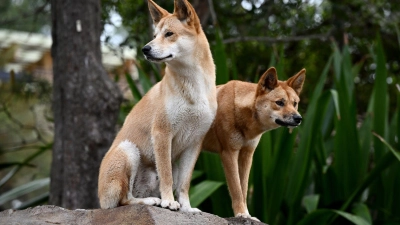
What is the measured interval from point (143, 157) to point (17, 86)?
16.3 ft

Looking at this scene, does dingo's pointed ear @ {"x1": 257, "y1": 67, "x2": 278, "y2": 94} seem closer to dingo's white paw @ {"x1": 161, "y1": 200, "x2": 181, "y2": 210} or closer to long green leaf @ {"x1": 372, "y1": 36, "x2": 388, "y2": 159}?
dingo's white paw @ {"x1": 161, "y1": 200, "x2": 181, "y2": 210}

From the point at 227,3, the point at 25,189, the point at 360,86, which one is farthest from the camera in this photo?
the point at 360,86

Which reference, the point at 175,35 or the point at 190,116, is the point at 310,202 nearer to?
the point at 190,116

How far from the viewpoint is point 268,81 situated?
484 cm

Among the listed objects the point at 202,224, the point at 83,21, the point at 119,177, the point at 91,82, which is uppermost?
the point at 83,21

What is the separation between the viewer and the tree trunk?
7.07 m

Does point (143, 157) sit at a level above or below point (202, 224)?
above

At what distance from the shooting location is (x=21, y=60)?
54.2 ft

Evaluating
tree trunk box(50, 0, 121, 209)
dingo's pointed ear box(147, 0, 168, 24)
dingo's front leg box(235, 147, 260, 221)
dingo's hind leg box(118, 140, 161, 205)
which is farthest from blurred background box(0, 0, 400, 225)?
dingo's pointed ear box(147, 0, 168, 24)

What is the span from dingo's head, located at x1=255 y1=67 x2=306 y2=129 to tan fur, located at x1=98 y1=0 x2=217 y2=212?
348mm

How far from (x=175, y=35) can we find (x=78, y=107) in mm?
2805

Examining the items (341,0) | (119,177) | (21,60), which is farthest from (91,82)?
(21,60)

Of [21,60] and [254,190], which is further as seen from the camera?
[21,60]

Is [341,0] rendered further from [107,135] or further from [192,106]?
[192,106]
